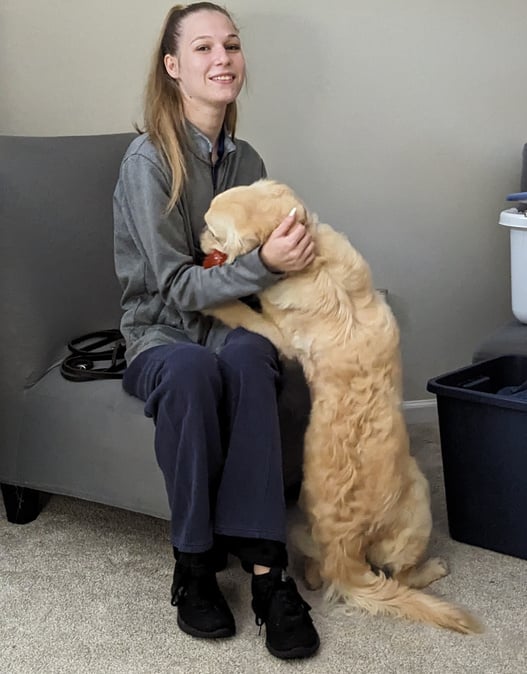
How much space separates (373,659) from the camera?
154cm

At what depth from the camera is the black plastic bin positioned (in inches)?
72.8

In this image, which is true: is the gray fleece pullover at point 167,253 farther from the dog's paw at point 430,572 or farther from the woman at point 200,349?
the dog's paw at point 430,572

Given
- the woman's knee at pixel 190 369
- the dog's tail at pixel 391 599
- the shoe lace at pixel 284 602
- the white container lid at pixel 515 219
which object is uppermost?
the white container lid at pixel 515 219

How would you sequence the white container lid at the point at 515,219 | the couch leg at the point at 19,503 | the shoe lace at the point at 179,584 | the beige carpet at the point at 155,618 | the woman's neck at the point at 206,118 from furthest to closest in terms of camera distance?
the white container lid at the point at 515,219
the couch leg at the point at 19,503
the woman's neck at the point at 206,118
the shoe lace at the point at 179,584
the beige carpet at the point at 155,618

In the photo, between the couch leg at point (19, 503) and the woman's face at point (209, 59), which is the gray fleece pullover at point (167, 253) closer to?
the woman's face at point (209, 59)

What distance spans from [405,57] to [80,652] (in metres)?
1.81

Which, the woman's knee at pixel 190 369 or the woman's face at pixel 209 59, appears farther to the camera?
the woman's face at pixel 209 59

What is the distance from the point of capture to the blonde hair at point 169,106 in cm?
179

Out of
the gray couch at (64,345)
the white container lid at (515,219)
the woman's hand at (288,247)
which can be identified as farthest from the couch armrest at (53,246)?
the white container lid at (515,219)

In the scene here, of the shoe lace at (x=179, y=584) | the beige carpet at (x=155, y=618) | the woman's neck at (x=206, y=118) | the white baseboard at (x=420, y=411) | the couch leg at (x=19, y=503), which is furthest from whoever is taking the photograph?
the white baseboard at (x=420, y=411)

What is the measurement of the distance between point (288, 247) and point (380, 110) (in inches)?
43.5

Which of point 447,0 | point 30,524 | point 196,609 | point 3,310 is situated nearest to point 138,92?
point 3,310

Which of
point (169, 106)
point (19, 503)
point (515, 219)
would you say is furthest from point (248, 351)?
point (515, 219)

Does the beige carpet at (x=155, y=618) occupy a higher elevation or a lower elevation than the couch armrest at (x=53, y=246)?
lower
